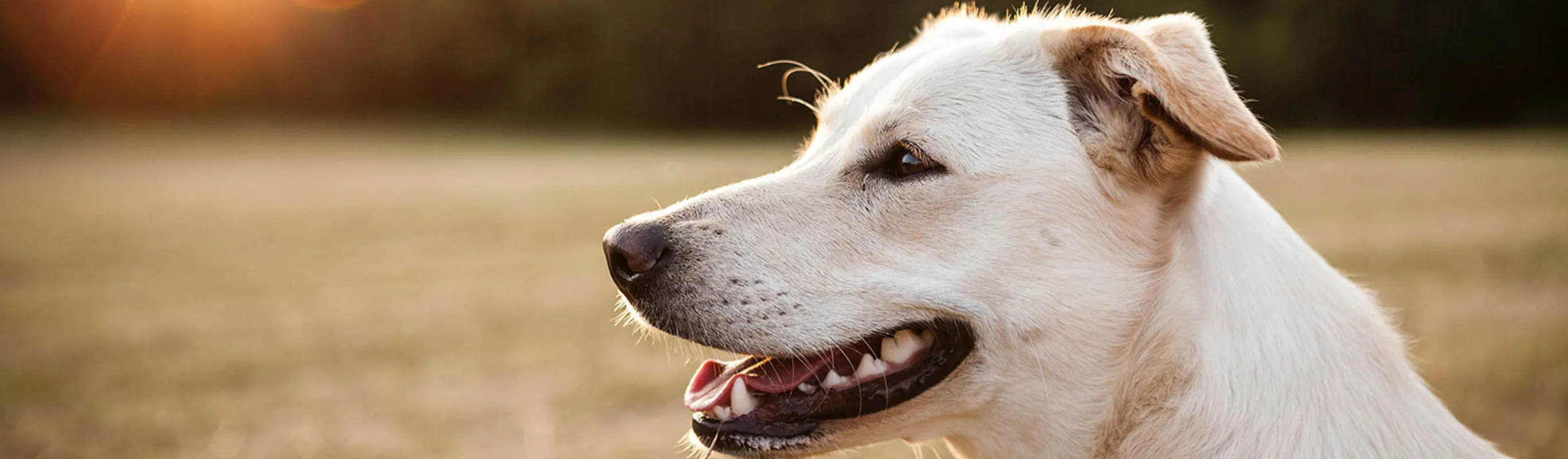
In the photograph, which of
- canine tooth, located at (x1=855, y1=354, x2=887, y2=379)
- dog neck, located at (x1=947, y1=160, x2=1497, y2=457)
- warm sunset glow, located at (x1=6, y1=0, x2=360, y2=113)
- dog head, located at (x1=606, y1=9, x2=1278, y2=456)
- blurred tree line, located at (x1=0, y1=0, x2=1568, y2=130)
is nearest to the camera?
dog neck, located at (x1=947, y1=160, x2=1497, y2=457)

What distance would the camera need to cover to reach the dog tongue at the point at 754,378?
2.72m

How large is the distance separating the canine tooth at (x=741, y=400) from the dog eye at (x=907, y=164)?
2.18 ft

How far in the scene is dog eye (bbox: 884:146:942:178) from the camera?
2.72 metres

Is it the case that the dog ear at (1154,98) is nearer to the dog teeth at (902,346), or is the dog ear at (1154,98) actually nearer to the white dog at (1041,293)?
the white dog at (1041,293)

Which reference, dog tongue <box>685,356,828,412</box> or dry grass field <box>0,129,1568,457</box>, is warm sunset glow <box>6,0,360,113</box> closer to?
dry grass field <box>0,129,1568,457</box>

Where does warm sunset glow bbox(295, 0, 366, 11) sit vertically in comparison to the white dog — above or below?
below

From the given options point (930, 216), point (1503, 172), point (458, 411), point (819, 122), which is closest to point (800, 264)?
point (930, 216)

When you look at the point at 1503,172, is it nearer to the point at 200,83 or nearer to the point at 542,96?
the point at 542,96

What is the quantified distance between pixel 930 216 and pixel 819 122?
2.53 feet

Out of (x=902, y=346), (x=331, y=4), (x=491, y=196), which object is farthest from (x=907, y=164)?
(x=331, y=4)

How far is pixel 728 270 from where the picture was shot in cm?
267

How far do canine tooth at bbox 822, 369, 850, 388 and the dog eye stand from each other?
53cm

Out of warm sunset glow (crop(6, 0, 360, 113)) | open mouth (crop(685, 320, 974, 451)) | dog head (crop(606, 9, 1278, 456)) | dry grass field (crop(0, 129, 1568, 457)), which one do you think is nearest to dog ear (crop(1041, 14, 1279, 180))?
dog head (crop(606, 9, 1278, 456))

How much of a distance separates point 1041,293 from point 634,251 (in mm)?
989
